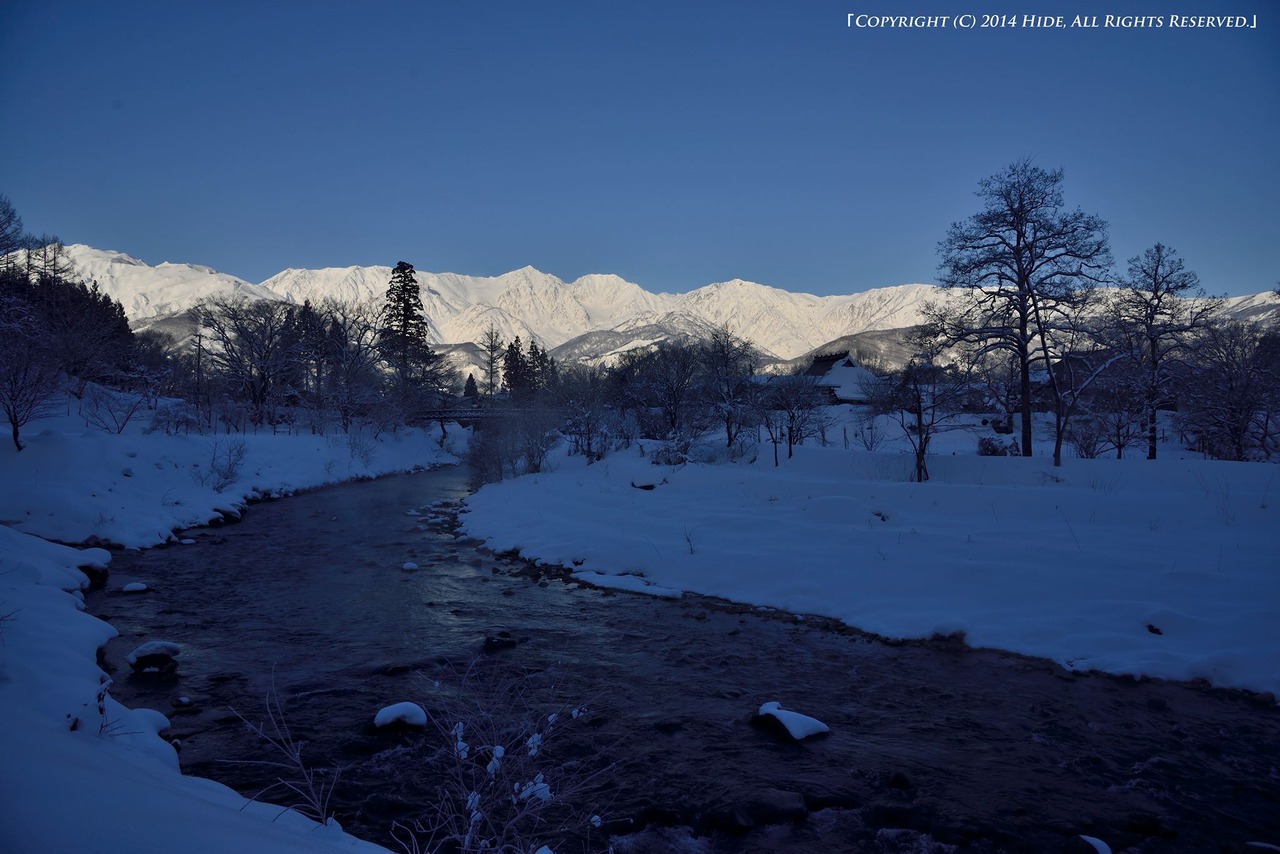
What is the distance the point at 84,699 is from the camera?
5.37 meters

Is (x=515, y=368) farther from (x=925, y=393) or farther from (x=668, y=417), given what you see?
(x=925, y=393)

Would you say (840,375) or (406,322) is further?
(840,375)

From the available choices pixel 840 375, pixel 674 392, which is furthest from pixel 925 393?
pixel 840 375

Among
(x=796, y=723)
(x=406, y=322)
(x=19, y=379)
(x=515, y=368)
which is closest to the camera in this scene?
(x=796, y=723)

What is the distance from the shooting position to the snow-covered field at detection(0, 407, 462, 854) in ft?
7.66

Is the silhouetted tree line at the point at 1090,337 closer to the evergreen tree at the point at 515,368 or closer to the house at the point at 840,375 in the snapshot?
the house at the point at 840,375

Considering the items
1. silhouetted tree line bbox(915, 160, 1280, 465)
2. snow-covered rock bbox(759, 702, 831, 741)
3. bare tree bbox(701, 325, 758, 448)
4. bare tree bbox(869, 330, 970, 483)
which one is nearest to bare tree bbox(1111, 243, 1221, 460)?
silhouetted tree line bbox(915, 160, 1280, 465)

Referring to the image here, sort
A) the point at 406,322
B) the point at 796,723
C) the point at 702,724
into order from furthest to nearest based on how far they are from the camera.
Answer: the point at 406,322 → the point at 702,724 → the point at 796,723

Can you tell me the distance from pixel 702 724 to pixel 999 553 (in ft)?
24.5

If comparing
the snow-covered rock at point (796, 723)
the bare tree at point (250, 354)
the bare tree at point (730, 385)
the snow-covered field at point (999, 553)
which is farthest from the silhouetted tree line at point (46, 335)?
the bare tree at point (730, 385)

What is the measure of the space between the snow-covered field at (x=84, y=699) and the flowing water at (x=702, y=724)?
0.64 meters

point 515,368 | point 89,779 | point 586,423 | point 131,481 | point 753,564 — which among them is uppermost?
point 515,368

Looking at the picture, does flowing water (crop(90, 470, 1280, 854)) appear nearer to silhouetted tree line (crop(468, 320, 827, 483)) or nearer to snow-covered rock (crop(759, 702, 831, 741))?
snow-covered rock (crop(759, 702, 831, 741))

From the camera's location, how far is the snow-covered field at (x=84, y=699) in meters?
A: 2.33
